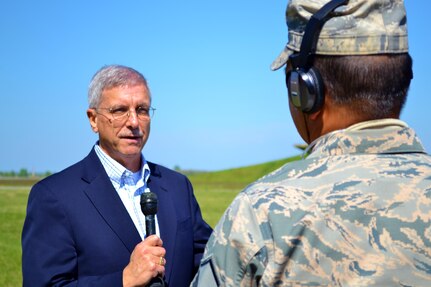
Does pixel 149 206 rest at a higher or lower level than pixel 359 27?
lower

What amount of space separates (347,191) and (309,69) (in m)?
0.40

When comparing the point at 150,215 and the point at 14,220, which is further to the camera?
the point at 14,220

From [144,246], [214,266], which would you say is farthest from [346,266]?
[144,246]

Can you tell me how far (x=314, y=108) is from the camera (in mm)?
1945

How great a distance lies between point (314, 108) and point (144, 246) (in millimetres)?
1743

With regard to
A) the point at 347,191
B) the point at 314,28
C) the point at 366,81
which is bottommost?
the point at 347,191

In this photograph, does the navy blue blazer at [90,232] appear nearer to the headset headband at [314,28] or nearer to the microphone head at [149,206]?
the microphone head at [149,206]

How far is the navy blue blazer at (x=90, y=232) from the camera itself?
3715 mm

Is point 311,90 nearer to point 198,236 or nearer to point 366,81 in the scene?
point 366,81

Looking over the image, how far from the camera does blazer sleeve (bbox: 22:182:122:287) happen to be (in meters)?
3.68

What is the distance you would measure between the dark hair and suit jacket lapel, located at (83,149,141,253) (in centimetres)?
236

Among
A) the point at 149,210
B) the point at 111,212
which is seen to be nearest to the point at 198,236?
the point at 111,212

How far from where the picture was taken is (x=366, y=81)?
189 cm

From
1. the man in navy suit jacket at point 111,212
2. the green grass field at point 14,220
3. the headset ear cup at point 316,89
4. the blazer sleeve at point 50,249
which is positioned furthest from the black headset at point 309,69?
the green grass field at point 14,220
